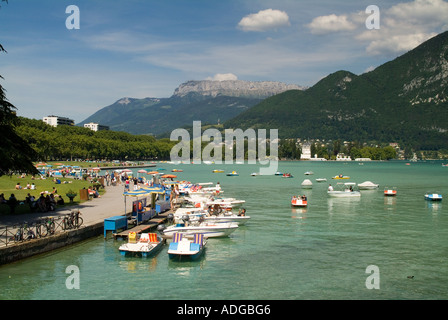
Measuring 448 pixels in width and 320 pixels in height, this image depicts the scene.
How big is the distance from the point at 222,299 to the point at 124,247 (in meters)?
10.2

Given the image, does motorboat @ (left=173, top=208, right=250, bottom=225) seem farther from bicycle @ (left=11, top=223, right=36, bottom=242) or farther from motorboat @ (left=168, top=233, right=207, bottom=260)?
bicycle @ (left=11, top=223, right=36, bottom=242)

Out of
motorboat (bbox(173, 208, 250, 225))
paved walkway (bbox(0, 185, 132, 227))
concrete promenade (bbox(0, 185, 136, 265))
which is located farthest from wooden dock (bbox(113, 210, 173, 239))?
paved walkway (bbox(0, 185, 132, 227))

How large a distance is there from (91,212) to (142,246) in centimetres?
1260

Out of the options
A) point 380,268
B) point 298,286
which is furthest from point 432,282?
point 298,286

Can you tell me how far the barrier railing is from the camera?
26453 millimetres

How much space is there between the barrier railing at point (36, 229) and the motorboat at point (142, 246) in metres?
4.50

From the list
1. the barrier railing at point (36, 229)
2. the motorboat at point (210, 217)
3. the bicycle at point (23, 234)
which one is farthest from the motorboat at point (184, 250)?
the bicycle at point (23, 234)

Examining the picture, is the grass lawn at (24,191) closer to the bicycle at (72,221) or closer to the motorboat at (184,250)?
the bicycle at (72,221)

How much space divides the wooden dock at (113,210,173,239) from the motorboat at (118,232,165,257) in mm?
2509

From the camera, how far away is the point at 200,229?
3538 centimetres

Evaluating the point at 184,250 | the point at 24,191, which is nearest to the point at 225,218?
the point at 184,250

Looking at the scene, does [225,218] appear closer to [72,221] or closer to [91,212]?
[91,212]

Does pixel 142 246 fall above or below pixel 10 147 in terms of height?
below
